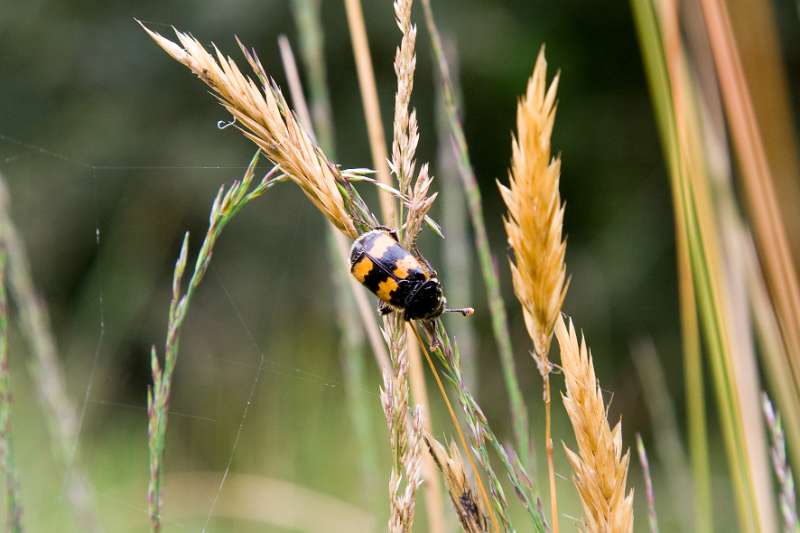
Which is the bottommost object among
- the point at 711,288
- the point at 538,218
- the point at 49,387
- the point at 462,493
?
the point at 49,387

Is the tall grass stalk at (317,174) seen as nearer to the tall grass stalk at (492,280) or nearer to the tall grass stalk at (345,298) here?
the tall grass stalk at (492,280)

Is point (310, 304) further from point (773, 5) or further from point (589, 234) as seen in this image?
point (773, 5)

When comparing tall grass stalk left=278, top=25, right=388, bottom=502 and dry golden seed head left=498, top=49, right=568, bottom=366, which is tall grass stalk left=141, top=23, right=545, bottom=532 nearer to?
dry golden seed head left=498, top=49, right=568, bottom=366

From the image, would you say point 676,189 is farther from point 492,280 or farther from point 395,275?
point 395,275

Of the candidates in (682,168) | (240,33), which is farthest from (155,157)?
(682,168)

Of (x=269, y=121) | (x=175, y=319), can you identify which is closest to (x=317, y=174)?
(x=269, y=121)

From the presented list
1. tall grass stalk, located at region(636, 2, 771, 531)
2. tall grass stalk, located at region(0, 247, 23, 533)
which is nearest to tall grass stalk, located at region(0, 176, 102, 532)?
tall grass stalk, located at region(0, 247, 23, 533)

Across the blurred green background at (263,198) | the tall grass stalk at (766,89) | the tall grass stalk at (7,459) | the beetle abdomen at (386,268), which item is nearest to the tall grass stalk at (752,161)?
the tall grass stalk at (766,89)
